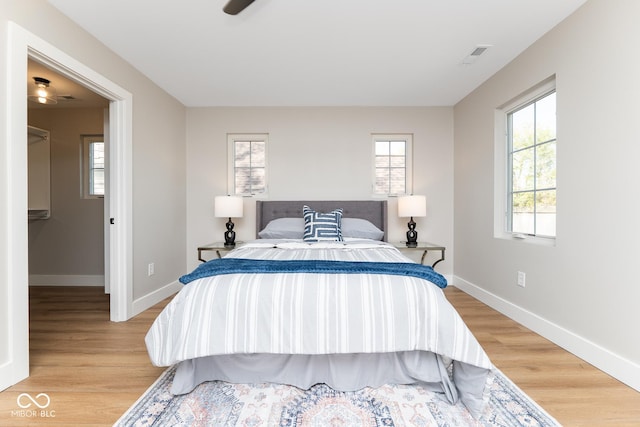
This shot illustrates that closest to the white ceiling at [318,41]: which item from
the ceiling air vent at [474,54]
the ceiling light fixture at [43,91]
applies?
the ceiling air vent at [474,54]

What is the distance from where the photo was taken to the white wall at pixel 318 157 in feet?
13.9

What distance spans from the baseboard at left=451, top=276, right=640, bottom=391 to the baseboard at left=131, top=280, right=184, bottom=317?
356 cm

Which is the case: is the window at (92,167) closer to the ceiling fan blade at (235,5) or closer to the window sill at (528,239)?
the ceiling fan blade at (235,5)

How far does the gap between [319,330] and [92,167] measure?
429 centimetres

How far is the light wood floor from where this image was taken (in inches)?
61.9

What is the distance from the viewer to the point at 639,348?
70.9 inches

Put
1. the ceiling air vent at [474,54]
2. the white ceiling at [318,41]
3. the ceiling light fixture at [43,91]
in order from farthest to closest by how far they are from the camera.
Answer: the ceiling light fixture at [43,91] → the ceiling air vent at [474,54] → the white ceiling at [318,41]

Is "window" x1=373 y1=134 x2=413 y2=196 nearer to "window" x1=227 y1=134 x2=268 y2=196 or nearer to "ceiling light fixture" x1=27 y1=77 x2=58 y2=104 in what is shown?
"window" x1=227 y1=134 x2=268 y2=196

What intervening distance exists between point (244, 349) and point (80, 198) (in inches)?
157

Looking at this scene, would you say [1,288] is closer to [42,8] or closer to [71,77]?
[71,77]

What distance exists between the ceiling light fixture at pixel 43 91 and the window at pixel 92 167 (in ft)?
3.50

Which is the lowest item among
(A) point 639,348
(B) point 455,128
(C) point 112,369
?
(C) point 112,369

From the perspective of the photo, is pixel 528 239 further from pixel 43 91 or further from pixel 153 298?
pixel 43 91

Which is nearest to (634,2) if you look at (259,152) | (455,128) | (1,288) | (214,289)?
(455,128)
